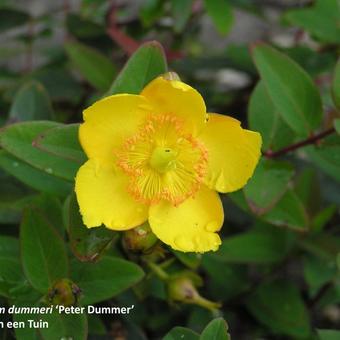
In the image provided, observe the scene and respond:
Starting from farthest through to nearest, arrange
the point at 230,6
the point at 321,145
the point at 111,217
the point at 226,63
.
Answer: the point at 226,63
the point at 230,6
the point at 321,145
the point at 111,217

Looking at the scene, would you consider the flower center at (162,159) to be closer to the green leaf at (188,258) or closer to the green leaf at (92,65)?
the green leaf at (188,258)

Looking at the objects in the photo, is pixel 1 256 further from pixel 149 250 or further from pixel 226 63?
pixel 226 63

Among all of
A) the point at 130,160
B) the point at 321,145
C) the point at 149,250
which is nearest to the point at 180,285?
the point at 149,250

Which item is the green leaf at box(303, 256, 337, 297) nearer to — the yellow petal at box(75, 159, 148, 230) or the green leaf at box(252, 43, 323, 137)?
the green leaf at box(252, 43, 323, 137)

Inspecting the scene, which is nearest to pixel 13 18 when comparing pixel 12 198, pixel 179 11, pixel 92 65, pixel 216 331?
pixel 92 65

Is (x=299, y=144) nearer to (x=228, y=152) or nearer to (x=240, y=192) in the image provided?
(x=240, y=192)

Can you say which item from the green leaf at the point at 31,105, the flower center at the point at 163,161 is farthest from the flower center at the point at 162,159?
the green leaf at the point at 31,105
